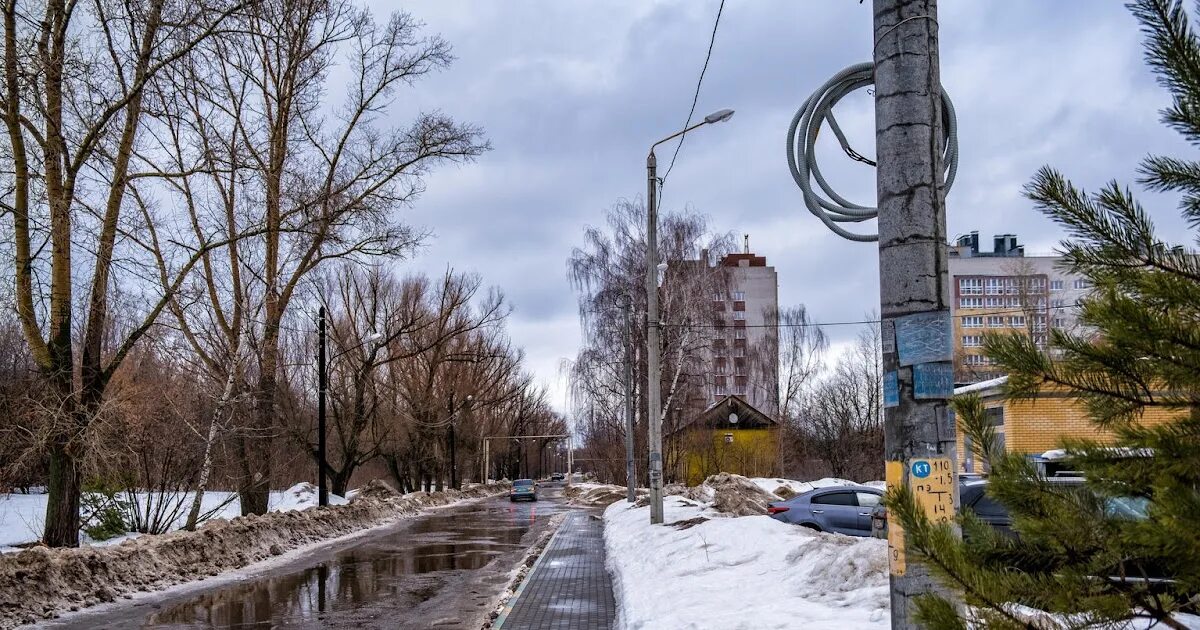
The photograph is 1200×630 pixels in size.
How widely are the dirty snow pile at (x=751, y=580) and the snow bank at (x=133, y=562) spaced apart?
24.2ft

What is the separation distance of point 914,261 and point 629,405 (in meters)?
26.7

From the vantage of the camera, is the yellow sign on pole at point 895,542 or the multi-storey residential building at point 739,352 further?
the multi-storey residential building at point 739,352

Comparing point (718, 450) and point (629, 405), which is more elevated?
point (629, 405)

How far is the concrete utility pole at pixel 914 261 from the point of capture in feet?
14.4

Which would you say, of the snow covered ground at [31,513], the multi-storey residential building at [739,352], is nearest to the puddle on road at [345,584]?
the snow covered ground at [31,513]

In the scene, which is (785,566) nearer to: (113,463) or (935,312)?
(935,312)

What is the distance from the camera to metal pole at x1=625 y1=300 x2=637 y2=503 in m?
31.3

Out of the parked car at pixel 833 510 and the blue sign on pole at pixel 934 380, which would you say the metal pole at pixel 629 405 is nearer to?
the parked car at pixel 833 510

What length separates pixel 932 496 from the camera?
172 inches

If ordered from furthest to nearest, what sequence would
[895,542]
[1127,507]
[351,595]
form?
[351,595]
[895,542]
[1127,507]

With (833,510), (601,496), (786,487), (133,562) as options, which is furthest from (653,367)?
(601,496)

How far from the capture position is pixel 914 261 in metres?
4.47

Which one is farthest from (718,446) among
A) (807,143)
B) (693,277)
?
(807,143)

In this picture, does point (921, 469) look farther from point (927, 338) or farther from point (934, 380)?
point (927, 338)
